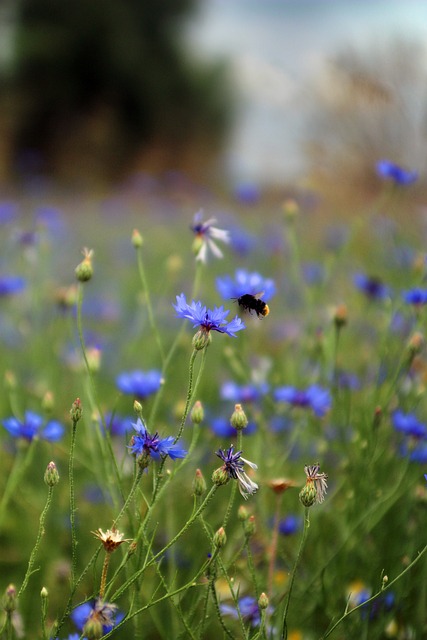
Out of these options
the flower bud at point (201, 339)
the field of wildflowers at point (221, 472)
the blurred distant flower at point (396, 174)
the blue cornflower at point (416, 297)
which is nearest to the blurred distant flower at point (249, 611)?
the field of wildflowers at point (221, 472)

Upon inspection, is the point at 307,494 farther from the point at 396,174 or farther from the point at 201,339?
the point at 396,174

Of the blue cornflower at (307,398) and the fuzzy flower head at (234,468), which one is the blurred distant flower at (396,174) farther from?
the fuzzy flower head at (234,468)

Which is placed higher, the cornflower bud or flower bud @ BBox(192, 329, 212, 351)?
the cornflower bud

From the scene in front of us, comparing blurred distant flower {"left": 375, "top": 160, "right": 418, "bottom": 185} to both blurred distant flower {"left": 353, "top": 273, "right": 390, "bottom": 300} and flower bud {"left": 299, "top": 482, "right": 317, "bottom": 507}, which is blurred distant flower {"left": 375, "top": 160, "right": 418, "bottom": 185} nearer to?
blurred distant flower {"left": 353, "top": 273, "right": 390, "bottom": 300}

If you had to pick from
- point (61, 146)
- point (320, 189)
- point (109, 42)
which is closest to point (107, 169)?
point (61, 146)

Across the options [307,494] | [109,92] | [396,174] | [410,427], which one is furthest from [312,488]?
[109,92]

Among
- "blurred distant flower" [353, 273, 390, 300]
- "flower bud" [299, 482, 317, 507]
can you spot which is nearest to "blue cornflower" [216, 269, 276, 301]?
"flower bud" [299, 482, 317, 507]
